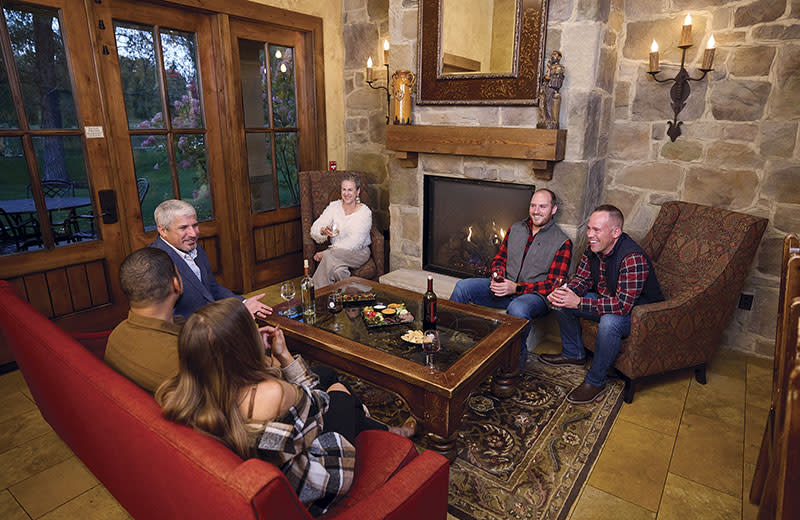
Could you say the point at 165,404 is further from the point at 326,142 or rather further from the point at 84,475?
the point at 326,142

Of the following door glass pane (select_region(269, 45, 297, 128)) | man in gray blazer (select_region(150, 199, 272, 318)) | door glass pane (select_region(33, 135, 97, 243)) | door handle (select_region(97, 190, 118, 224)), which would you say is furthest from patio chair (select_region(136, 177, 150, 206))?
door glass pane (select_region(269, 45, 297, 128))

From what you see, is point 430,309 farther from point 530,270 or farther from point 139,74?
point 139,74

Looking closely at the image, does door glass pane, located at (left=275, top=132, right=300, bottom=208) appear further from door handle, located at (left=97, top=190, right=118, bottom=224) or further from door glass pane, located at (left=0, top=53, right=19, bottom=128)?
door glass pane, located at (left=0, top=53, right=19, bottom=128)

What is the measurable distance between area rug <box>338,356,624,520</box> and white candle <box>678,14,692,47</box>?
6.17 feet

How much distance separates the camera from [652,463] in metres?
1.95

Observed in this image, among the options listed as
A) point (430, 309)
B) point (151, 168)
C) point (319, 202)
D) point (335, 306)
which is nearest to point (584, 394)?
point (430, 309)

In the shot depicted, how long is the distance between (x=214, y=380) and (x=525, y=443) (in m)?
1.48

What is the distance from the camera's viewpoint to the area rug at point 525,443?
68.7 inches

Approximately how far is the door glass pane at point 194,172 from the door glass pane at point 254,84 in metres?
0.44

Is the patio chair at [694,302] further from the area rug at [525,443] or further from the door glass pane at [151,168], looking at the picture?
the door glass pane at [151,168]

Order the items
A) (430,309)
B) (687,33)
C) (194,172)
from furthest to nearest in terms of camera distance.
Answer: (194,172), (687,33), (430,309)

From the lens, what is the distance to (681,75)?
2.71 m

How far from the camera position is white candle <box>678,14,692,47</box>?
99.4 inches

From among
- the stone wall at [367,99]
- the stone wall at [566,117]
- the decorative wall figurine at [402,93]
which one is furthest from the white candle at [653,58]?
the stone wall at [367,99]
